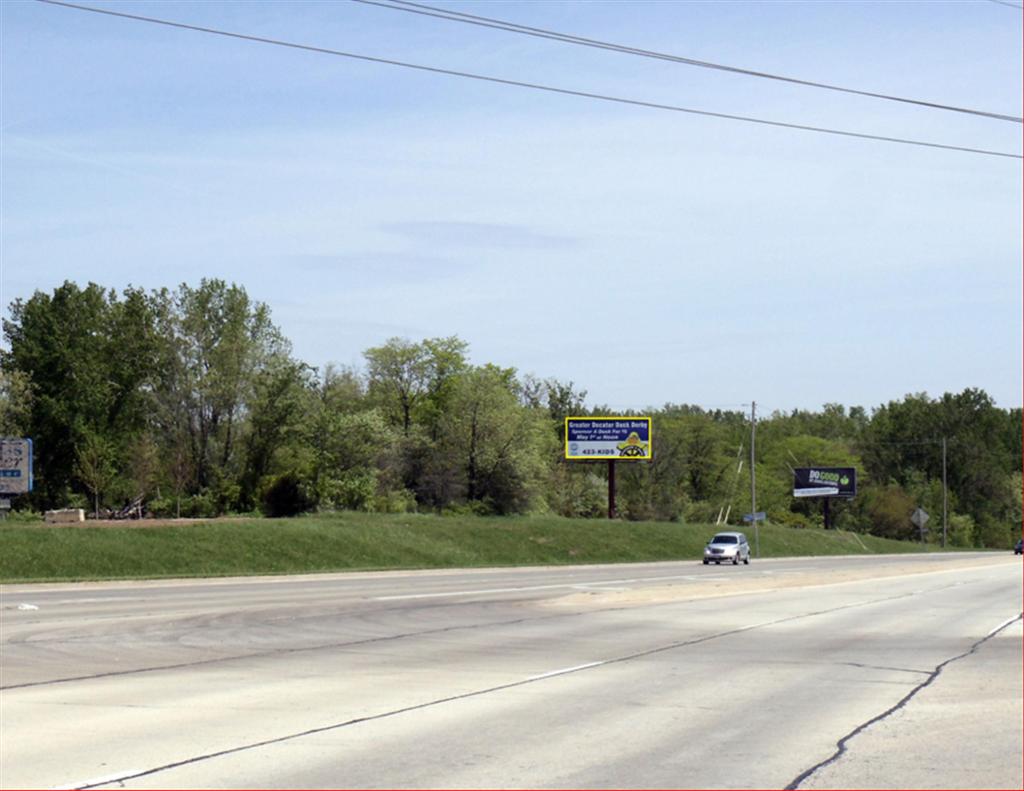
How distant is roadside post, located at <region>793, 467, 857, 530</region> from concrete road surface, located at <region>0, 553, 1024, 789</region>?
90865 millimetres

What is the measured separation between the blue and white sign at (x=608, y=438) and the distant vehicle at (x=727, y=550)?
753 inches

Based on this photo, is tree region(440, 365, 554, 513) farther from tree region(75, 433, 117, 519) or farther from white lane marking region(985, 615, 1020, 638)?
white lane marking region(985, 615, 1020, 638)

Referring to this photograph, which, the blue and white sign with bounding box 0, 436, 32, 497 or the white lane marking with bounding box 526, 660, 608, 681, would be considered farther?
the blue and white sign with bounding box 0, 436, 32, 497

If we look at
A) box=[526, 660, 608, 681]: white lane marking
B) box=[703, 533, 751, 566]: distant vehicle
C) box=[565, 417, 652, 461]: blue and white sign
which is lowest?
box=[703, 533, 751, 566]: distant vehicle

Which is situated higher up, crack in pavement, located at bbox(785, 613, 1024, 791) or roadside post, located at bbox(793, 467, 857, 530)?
roadside post, located at bbox(793, 467, 857, 530)

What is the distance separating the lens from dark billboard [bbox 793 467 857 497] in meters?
117

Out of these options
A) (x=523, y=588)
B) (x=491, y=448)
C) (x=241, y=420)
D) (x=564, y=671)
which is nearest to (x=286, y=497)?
(x=241, y=420)

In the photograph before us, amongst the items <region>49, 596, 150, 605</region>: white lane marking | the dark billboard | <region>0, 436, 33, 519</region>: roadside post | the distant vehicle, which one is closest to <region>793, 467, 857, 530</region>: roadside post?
the dark billboard

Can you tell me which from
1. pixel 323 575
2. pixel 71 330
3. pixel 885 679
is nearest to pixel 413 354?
pixel 71 330

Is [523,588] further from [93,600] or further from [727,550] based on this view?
[727,550]

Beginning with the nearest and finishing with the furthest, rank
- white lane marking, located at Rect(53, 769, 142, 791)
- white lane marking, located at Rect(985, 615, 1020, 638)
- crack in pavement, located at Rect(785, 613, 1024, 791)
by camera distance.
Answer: white lane marking, located at Rect(53, 769, 142, 791), crack in pavement, located at Rect(785, 613, 1024, 791), white lane marking, located at Rect(985, 615, 1020, 638)

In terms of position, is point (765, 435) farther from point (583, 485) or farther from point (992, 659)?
point (992, 659)

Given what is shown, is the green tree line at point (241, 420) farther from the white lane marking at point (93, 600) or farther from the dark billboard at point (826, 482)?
the white lane marking at point (93, 600)

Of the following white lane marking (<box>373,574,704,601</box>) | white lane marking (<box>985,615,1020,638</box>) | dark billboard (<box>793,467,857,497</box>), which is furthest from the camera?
dark billboard (<box>793,467,857,497</box>)
